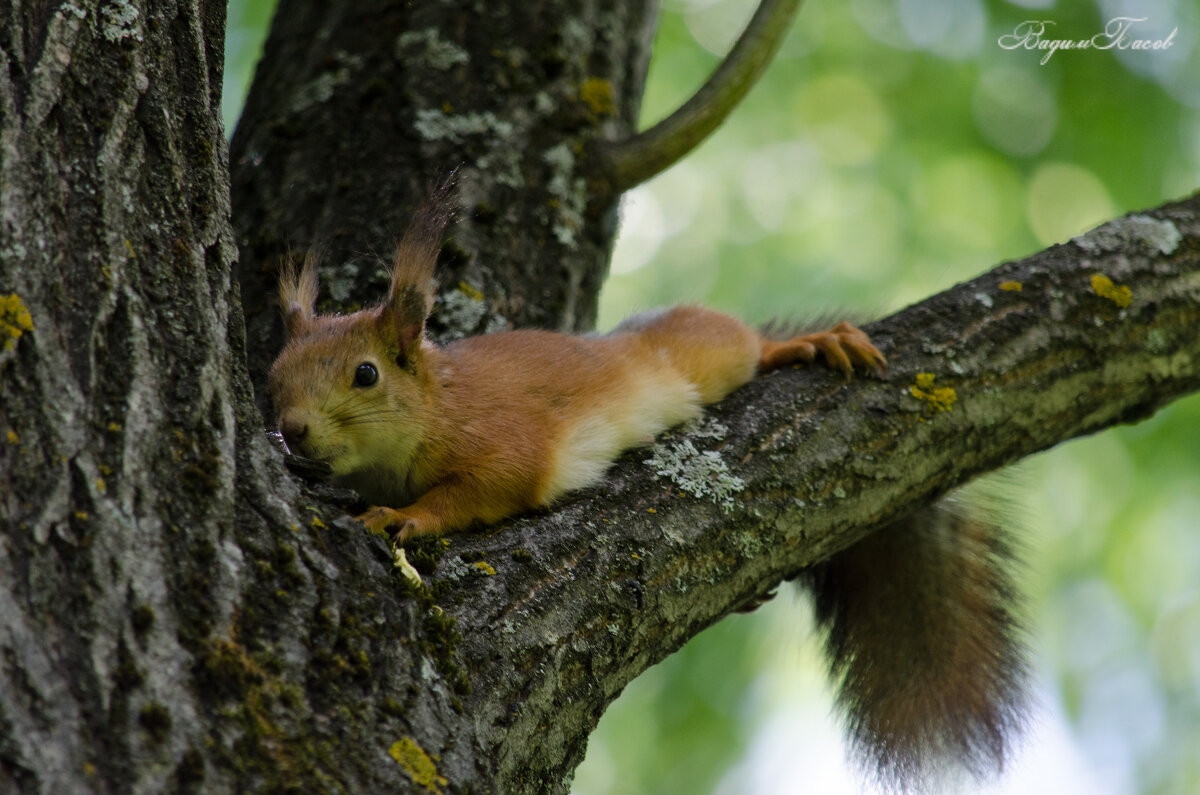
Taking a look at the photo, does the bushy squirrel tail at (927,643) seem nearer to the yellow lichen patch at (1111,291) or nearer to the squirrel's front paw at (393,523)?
the yellow lichen patch at (1111,291)

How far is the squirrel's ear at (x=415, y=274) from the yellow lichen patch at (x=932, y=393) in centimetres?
156

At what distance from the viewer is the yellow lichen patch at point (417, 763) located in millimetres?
1910

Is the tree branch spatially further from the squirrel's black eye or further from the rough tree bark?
the squirrel's black eye

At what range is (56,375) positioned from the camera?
1.84 meters

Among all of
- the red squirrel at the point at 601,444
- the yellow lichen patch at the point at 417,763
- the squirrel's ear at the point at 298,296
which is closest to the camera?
the yellow lichen patch at the point at 417,763

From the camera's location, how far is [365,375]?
3.28 metres

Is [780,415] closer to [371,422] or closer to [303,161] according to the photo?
[371,422]

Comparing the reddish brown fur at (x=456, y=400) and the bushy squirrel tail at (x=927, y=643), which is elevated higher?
the reddish brown fur at (x=456, y=400)

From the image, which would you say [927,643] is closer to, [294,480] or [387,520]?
[387,520]

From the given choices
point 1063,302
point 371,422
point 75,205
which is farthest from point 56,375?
point 1063,302

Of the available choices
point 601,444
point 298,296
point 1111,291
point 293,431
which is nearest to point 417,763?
point 293,431

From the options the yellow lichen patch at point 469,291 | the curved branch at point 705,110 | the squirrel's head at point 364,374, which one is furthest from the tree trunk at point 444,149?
the squirrel's head at point 364,374

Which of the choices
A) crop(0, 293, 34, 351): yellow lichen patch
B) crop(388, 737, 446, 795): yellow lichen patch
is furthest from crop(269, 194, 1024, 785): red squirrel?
crop(0, 293, 34, 351): yellow lichen patch

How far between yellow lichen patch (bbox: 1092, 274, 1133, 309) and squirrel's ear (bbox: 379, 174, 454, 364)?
2.19m
